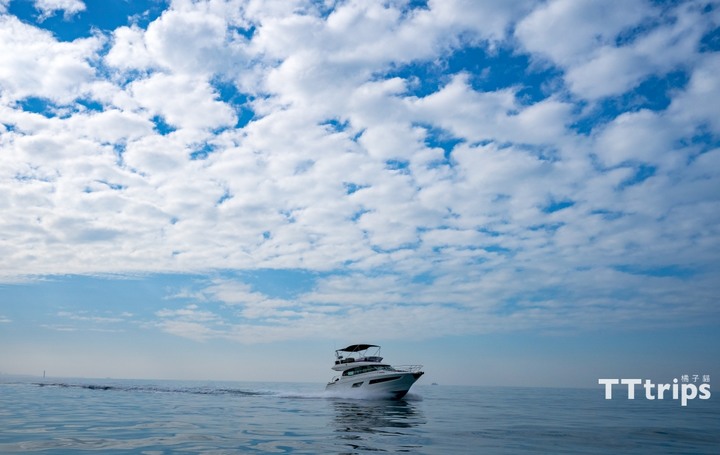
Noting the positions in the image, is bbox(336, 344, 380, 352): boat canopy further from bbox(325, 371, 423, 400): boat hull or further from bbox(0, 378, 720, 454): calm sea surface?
bbox(0, 378, 720, 454): calm sea surface

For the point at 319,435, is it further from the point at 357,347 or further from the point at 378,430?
the point at 357,347

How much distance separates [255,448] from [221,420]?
39.5 feet

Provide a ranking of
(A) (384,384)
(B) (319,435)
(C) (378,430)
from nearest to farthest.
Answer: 1. (B) (319,435)
2. (C) (378,430)
3. (A) (384,384)

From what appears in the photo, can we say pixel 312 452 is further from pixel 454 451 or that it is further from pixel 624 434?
pixel 624 434

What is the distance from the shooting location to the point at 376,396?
48375 millimetres

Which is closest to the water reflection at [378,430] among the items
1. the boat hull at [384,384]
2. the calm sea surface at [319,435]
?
the calm sea surface at [319,435]

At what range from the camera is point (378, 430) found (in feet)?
84.0

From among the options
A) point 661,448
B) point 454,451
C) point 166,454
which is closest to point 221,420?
point 166,454

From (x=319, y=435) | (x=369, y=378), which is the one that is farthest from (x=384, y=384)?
(x=319, y=435)

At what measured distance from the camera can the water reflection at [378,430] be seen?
2017 cm

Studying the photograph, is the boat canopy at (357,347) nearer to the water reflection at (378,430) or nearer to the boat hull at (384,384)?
the boat hull at (384,384)

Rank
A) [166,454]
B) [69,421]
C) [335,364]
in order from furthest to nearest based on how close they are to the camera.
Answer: [335,364]
[69,421]
[166,454]

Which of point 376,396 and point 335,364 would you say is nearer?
point 376,396

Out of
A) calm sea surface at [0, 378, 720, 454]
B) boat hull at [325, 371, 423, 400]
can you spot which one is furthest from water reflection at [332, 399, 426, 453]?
boat hull at [325, 371, 423, 400]
